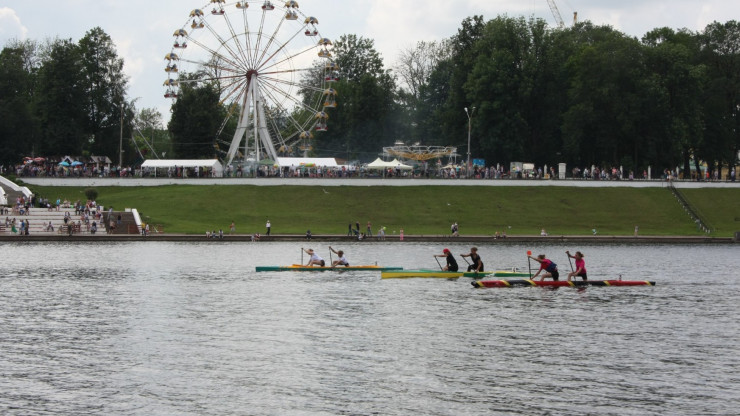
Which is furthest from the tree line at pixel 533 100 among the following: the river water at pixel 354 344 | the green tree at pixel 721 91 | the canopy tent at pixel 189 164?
the river water at pixel 354 344

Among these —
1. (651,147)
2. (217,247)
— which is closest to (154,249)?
(217,247)

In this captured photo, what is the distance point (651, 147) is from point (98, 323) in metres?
84.8

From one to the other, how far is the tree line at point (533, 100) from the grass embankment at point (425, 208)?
45.0 ft

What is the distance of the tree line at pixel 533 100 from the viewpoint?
108m

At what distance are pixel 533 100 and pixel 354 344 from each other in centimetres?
8943

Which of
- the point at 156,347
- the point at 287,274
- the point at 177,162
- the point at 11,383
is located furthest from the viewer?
the point at 177,162

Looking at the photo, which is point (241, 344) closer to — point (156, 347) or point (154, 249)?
point (156, 347)

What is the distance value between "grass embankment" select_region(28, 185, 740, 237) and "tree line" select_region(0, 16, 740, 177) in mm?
13725

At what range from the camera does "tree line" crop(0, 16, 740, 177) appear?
4257 inches

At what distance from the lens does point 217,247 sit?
69500 millimetres

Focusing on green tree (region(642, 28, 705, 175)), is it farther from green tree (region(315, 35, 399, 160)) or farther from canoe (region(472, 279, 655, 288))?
canoe (region(472, 279, 655, 288))

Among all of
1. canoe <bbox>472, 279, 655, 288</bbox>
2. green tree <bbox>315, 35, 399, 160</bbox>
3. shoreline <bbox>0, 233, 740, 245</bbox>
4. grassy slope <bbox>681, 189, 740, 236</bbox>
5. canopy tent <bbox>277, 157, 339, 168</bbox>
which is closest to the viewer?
canoe <bbox>472, 279, 655, 288</bbox>

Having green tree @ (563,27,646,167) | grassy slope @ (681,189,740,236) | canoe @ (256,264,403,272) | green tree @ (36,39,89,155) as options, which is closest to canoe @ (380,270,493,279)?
canoe @ (256,264,403,272)

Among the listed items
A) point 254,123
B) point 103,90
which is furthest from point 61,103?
point 254,123
